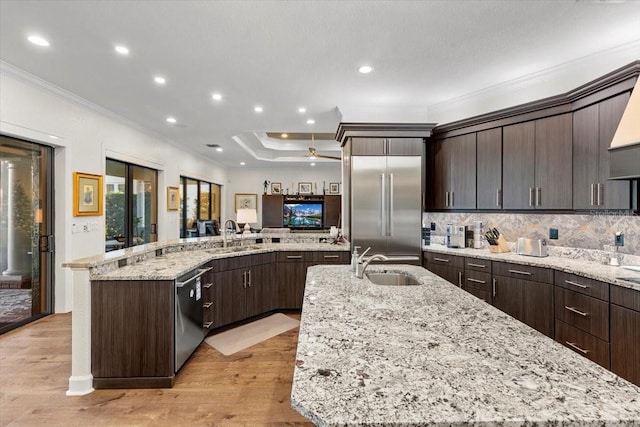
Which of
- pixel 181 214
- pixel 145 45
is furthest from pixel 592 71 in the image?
pixel 181 214

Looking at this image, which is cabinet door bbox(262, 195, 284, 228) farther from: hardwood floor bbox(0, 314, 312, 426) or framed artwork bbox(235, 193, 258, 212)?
hardwood floor bbox(0, 314, 312, 426)

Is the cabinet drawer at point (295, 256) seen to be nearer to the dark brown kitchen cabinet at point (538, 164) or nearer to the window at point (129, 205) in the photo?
the dark brown kitchen cabinet at point (538, 164)

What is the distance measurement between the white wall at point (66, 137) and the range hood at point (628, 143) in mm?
5249

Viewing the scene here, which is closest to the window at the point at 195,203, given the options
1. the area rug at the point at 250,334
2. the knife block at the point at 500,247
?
the area rug at the point at 250,334

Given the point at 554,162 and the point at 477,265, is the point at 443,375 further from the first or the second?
the point at 554,162

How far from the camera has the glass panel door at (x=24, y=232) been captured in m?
3.33

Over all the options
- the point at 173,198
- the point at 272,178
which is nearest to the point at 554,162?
the point at 173,198

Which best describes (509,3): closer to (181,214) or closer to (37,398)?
(37,398)

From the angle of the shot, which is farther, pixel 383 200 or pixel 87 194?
pixel 87 194

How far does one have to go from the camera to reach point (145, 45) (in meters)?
2.66

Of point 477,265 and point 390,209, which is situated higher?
point 390,209

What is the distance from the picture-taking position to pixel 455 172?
12.8 ft

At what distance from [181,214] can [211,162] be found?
199 centimetres

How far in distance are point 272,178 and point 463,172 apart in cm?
691
